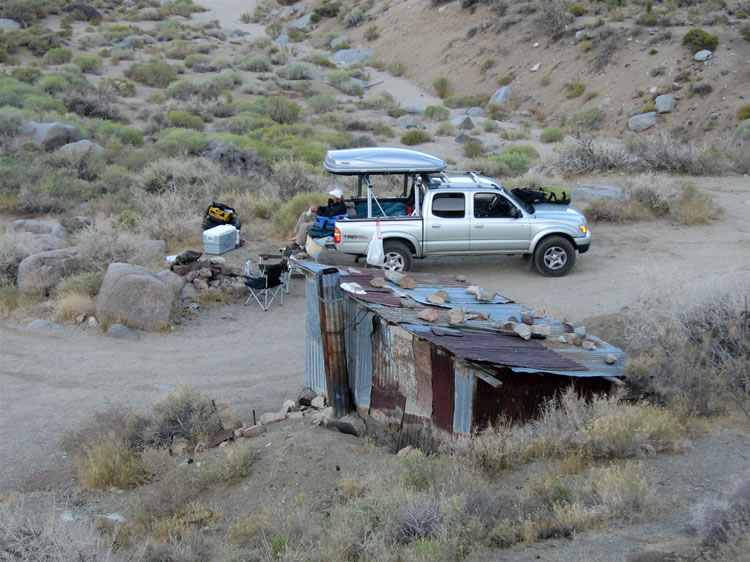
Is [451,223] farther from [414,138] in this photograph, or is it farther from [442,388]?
[414,138]

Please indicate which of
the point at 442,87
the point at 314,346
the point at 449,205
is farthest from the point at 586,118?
the point at 314,346

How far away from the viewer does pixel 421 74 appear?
1858 inches

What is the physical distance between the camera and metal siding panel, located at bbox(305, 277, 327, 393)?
9820 mm

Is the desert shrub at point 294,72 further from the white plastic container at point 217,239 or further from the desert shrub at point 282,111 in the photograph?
the white plastic container at point 217,239

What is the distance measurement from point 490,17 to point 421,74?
5.92 metres

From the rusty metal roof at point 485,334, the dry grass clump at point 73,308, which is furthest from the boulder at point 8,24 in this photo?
the rusty metal roof at point 485,334

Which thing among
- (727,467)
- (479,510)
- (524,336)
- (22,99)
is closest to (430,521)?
(479,510)

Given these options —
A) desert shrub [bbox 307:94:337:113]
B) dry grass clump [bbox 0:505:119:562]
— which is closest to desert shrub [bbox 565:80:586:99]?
desert shrub [bbox 307:94:337:113]

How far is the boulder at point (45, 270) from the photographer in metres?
14.2

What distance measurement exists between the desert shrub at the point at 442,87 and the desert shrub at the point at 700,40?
13331 millimetres

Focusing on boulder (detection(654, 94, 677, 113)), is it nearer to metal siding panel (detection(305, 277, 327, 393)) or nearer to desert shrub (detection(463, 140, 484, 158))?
desert shrub (detection(463, 140, 484, 158))

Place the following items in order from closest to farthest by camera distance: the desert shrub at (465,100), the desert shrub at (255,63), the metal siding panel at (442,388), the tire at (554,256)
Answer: the metal siding panel at (442,388) < the tire at (554,256) < the desert shrub at (465,100) < the desert shrub at (255,63)

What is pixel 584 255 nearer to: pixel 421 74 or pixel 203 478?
pixel 203 478

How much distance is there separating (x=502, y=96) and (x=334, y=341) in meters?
33.0
